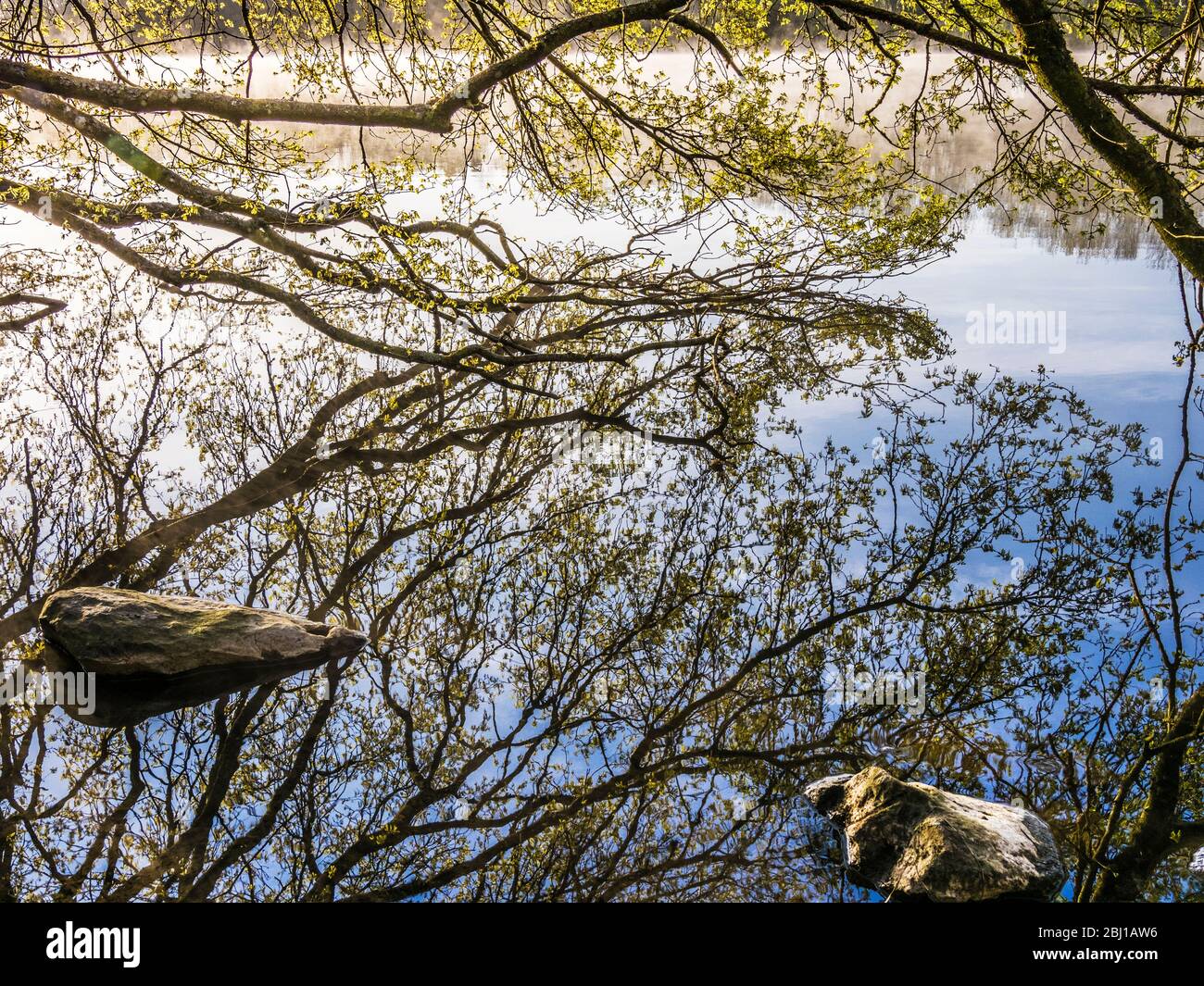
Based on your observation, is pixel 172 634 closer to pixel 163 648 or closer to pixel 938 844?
pixel 163 648

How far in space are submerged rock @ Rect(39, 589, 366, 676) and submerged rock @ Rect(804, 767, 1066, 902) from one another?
2.08 m

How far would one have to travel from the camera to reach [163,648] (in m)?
3.21

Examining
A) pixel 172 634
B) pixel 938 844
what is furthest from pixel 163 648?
pixel 938 844

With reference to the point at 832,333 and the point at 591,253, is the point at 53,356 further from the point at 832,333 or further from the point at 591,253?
the point at 832,333

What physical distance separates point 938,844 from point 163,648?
9.44 feet

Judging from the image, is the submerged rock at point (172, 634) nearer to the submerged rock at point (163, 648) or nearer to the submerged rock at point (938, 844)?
the submerged rock at point (163, 648)

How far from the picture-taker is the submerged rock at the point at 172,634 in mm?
3188

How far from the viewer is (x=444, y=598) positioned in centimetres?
384

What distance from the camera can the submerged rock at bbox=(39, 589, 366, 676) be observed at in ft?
10.5

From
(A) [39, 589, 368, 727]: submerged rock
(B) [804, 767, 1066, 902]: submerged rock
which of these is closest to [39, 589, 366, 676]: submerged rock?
(A) [39, 589, 368, 727]: submerged rock

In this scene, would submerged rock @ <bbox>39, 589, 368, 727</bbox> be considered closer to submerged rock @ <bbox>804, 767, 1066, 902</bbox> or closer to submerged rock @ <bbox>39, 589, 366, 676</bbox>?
submerged rock @ <bbox>39, 589, 366, 676</bbox>

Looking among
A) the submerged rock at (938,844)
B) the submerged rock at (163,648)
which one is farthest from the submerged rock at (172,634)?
the submerged rock at (938,844)

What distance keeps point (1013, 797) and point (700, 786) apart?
108 cm
